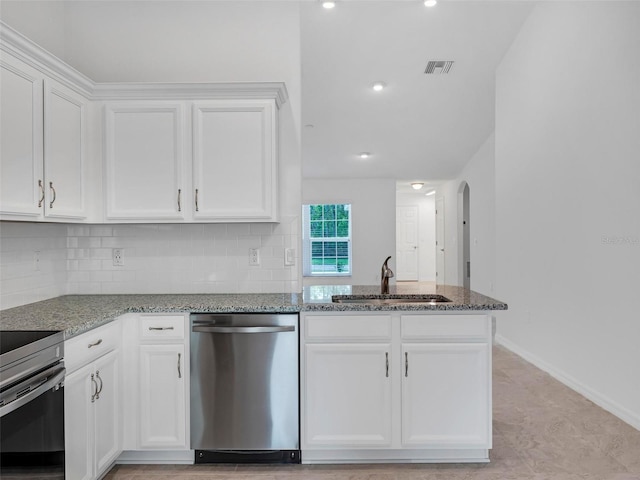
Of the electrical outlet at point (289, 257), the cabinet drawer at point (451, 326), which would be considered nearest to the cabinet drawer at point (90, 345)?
the electrical outlet at point (289, 257)

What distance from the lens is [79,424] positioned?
6.57 feet

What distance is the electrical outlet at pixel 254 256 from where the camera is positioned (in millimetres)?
3086

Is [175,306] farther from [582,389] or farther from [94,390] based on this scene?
[582,389]

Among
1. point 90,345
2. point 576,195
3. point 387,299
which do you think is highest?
point 576,195

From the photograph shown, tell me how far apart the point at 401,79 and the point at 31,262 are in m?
4.08

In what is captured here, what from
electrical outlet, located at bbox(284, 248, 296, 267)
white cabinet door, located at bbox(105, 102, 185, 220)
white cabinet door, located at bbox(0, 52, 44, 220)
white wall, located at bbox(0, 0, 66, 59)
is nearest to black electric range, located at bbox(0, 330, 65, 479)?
white cabinet door, located at bbox(0, 52, 44, 220)

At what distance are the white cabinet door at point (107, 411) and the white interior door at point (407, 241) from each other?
10.0 meters

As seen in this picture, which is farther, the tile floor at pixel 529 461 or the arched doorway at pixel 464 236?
the arched doorway at pixel 464 236

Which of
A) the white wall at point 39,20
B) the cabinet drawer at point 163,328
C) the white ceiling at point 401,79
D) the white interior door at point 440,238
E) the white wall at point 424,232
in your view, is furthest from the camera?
the white wall at point 424,232

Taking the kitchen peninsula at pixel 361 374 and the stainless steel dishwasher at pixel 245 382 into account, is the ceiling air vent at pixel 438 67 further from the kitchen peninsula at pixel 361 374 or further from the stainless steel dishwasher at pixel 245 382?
the stainless steel dishwasher at pixel 245 382

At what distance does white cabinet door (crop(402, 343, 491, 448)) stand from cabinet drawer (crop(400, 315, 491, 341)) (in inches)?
2.0

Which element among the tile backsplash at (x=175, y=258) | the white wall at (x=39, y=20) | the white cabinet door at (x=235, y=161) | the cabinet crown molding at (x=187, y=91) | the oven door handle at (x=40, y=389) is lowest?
the oven door handle at (x=40, y=389)

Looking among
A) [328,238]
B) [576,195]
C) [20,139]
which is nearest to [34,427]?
[20,139]

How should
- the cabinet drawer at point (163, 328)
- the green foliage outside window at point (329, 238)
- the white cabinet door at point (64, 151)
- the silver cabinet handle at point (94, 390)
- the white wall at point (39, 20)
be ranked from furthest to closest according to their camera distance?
1. the green foliage outside window at point (329, 238)
2. the white wall at point (39, 20)
3. the cabinet drawer at point (163, 328)
4. the white cabinet door at point (64, 151)
5. the silver cabinet handle at point (94, 390)
